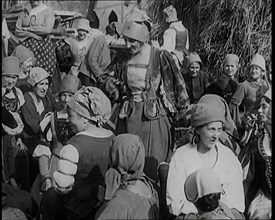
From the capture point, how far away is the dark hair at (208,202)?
5309 mm

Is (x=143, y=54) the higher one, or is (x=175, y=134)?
(x=143, y=54)

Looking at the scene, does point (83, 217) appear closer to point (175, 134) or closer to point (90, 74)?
point (175, 134)

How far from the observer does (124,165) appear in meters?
5.85

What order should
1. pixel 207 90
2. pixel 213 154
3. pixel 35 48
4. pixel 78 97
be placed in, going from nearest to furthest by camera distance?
pixel 213 154 < pixel 78 97 < pixel 207 90 < pixel 35 48

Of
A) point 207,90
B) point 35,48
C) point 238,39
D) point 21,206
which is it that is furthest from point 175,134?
point 238,39

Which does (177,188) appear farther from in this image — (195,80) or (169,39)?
(169,39)

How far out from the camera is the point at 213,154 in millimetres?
6215

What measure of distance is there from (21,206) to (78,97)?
87 cm

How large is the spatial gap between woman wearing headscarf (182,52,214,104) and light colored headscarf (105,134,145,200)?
4350 mm

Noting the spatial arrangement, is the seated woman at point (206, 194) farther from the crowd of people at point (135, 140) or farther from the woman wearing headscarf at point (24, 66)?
the woman wearing headscarf at point (24, 66)

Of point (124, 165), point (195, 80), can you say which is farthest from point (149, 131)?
point (195, 80)

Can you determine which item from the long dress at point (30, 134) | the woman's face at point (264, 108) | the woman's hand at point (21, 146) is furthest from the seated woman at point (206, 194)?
the woman's hand at point (21, 146)

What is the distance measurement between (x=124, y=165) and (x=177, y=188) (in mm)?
419

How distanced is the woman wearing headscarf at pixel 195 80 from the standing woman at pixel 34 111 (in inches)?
83.3
